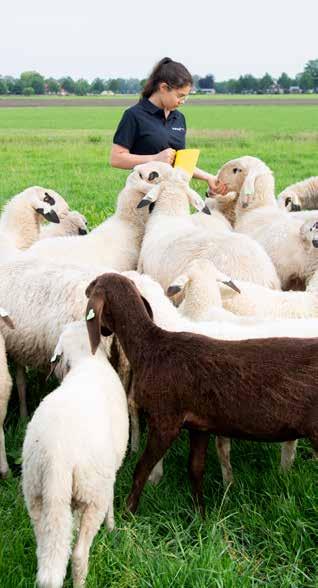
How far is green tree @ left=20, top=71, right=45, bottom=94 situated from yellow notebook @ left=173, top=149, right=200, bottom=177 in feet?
407

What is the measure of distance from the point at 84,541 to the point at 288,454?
55.6 inches

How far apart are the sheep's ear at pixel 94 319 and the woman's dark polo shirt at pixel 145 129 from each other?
3.54 meters

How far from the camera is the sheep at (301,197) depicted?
8562 millimetres

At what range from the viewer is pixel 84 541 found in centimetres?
Answer: 313

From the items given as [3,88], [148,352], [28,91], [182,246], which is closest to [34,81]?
[28,91]

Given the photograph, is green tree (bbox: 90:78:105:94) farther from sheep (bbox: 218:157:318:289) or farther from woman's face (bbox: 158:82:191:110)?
woman's face (bbox: 158:82:191:110)

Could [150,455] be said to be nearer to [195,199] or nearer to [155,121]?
[195,199]

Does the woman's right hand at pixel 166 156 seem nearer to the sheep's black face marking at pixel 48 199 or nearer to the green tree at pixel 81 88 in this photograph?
the sheep's black face marking at pixel 48 199

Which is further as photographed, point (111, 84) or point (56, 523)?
point (111, 84)

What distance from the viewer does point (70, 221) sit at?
7305mm

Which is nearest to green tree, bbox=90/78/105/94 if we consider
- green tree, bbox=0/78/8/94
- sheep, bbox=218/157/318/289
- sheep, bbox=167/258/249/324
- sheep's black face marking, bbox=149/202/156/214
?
green tree, bbox=0/78/8/94

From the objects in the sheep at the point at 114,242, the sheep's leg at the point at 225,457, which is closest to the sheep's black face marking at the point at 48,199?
the sheep at the point at 114,242

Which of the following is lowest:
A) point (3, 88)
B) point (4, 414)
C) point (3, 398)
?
point (3, 88)

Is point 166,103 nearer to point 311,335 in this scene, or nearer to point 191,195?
point 191,195
